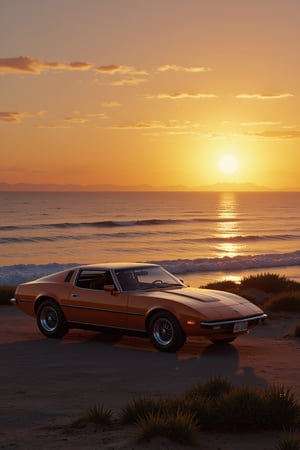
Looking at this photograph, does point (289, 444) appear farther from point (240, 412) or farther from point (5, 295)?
point (5, 295)

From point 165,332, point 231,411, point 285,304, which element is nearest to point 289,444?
point 231,411

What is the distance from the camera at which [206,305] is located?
12094 millimetres

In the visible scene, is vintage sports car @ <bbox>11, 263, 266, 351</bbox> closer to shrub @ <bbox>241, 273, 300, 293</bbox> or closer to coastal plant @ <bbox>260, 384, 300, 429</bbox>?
→ coastal plant @ <bbox>260, 384, 300, 429</bbox>

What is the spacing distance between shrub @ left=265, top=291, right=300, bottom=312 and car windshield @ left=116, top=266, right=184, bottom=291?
17.8 feet

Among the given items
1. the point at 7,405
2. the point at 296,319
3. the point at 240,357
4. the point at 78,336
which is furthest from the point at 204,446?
the point at 296,319

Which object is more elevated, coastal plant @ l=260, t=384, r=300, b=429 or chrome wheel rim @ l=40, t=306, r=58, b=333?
chrome wheel rim @ l=40, t=306, r=58, b=333

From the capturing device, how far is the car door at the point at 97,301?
12.6 m

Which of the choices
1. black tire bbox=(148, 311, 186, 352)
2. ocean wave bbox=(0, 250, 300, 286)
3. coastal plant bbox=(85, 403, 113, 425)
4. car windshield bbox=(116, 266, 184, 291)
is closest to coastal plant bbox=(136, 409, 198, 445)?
coastal plant bbox=(85, 403, 113, 425)

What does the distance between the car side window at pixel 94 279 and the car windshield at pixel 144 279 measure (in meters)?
0.28

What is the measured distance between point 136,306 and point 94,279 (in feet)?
4.20

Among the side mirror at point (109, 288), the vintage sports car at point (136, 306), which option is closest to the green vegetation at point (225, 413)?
the vintage sports car at point (136, 306)

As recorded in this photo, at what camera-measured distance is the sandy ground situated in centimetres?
686

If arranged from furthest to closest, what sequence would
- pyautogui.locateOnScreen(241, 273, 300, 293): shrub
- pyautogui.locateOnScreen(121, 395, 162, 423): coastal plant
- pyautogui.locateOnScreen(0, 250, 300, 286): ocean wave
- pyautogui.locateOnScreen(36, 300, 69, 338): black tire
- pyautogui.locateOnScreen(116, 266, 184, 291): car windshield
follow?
pyautogui.locateOnScreen(0, 250, 300, 286): ocean wave, pyautogui.locateOnScreen(241, 273, 300, 293): shrub, pyautogui.locateOnScreen(36, 300, 69, 338): black tire, pyautogui.locateOnScreen(116, 266, 184, 291): car windshield, pyautogui.locateOnScreen(121, 395, 162, 423): coastal plant

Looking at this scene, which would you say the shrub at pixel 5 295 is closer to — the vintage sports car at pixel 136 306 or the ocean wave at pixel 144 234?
the vintage sports car at pixel 136 306
